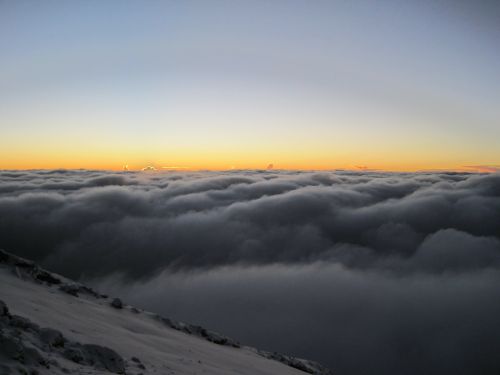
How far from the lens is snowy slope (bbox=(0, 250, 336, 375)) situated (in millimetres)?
6727

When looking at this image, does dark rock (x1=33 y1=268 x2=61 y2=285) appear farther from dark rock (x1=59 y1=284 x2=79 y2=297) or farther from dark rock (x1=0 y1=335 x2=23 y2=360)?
dark rock (x1=0 y1=335 x2=23 y2=360)

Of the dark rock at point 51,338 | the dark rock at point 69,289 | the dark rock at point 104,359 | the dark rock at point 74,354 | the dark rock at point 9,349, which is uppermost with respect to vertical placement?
the dark rock at point 9,349

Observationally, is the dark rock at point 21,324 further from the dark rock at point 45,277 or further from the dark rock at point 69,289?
the dark rock at point 45,277

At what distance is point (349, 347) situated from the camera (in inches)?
2943

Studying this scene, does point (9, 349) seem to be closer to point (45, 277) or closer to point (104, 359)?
point (104, 359)

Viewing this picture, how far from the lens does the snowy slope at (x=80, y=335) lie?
22.1 ft

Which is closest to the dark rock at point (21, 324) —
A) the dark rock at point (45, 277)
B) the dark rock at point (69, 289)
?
the dark rock at point (69, 289)

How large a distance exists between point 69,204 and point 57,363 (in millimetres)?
169525

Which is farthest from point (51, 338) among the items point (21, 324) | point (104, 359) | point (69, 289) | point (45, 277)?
point (45, 277)

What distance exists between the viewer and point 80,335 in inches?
400

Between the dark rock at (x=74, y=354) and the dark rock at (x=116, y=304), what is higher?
the dark rock at (x=74, y=354)

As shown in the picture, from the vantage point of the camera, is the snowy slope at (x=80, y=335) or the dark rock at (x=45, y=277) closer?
the snowy slope at (x=80, y=335)

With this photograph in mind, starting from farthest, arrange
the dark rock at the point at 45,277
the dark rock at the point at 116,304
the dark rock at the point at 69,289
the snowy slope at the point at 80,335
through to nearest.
→ the dark rock at the point at 116,304, the dark rock at the point at 45,277, the dark rock at the point at 69,289, the snowy slope at the point at 80,335

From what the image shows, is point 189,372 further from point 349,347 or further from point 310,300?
point 310,300
